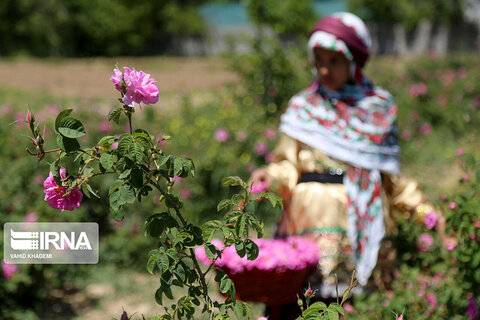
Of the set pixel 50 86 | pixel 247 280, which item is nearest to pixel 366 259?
pixel 247 280

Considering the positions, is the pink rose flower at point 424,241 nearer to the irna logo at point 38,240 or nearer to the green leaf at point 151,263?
the irna logo at point 38,240

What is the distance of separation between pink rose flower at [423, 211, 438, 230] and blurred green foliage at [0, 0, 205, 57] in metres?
22.3

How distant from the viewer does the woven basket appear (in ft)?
5.81

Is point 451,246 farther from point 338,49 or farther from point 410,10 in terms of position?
point 410,10

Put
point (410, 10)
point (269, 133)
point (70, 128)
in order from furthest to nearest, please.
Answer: point (410, 10) → point (269, 133) → point (70, 128)

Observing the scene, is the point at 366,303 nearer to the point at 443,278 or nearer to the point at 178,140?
the point at 443,278

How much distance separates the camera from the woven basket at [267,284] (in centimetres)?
177

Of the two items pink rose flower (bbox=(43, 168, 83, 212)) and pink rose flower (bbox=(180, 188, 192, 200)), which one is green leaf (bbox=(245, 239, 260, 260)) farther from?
pink rose flower (bbox=(180, 188, 192, 200))

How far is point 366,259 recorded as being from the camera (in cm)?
221

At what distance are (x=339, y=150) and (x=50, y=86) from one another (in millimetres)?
13155

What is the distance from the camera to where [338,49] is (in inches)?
85.7

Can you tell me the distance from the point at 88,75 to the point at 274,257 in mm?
16211

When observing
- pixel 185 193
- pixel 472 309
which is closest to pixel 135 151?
pixel 472 309

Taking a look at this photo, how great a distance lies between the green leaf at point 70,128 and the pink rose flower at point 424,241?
1858mm
